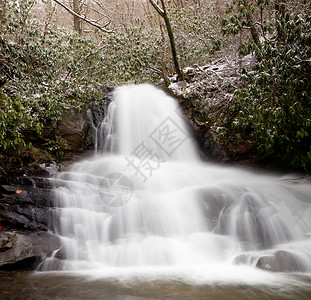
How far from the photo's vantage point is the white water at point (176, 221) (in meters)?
4.49

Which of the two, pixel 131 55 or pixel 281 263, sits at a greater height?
pixel 131 55

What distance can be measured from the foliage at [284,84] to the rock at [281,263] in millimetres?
2309

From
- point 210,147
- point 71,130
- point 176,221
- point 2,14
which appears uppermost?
point 2,14

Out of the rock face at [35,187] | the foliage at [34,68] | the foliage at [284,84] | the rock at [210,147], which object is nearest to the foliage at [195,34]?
the rock at [210,147]

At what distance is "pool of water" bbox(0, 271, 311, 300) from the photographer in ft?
10.6

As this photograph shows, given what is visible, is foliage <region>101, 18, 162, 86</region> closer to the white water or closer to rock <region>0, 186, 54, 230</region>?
the white water

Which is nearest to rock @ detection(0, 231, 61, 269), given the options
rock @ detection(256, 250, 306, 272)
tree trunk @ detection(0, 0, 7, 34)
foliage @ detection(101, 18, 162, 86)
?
rock @ detection(256, 250, 306, 272)

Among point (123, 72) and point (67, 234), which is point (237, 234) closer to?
point (67, 234)

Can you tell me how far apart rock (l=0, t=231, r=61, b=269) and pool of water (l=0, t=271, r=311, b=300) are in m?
0.27

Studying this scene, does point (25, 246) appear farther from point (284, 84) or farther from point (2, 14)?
point (2, 14)

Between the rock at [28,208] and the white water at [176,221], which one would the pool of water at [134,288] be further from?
the rock at [28,208]

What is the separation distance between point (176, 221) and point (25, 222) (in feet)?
9.83

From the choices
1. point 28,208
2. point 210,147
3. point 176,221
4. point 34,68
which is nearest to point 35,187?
point 28,208

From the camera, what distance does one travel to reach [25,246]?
14.8 ft
